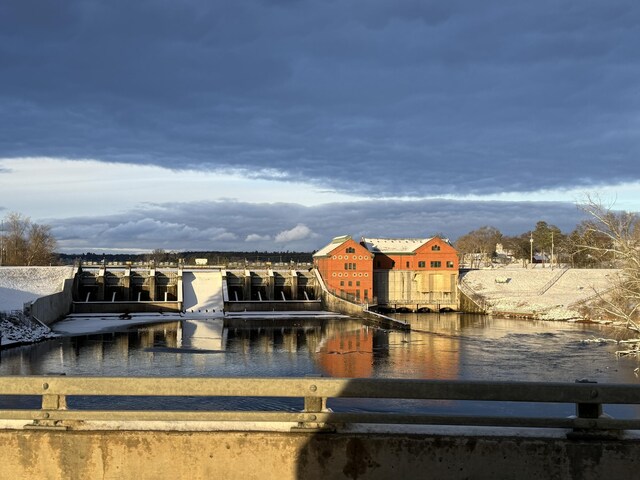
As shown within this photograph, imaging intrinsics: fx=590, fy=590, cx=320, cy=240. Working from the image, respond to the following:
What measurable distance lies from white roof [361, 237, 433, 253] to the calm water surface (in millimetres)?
32118

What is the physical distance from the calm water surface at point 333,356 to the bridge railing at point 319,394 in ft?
62.8

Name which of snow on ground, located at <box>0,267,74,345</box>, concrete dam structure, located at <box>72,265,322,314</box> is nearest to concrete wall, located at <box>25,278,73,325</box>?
snow on ground, located at <box>0,267,74,345</box>

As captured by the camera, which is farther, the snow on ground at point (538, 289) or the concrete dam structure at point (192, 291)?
the snow on ground at point (538, 289)

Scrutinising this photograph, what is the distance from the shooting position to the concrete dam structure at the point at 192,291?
263 ft

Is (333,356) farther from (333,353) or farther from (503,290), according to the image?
(503,290)

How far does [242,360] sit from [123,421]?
36405 millimetres

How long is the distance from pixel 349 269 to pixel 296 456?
85233 mm

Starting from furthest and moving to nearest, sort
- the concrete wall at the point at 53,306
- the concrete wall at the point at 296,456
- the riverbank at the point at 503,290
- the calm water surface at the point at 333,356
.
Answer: the concrete wall at the point at 53,306
the riverbank at the point at 503,290
the calm water surface at the point at 333,356
the concrete wall at the point at 296,456

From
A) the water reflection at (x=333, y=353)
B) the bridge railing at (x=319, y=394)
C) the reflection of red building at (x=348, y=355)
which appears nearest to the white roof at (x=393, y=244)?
the water reflection at (x=333, y=353)

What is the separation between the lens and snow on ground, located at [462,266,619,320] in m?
83.8

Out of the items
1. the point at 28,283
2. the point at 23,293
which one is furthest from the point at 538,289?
the point at 28,283

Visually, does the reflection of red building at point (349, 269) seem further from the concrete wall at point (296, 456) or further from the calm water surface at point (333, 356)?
the concrete wall at point (296, 456)

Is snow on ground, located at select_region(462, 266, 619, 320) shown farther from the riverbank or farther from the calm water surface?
the calm water surface

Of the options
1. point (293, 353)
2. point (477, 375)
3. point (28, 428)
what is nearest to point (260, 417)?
point (28, 428)
